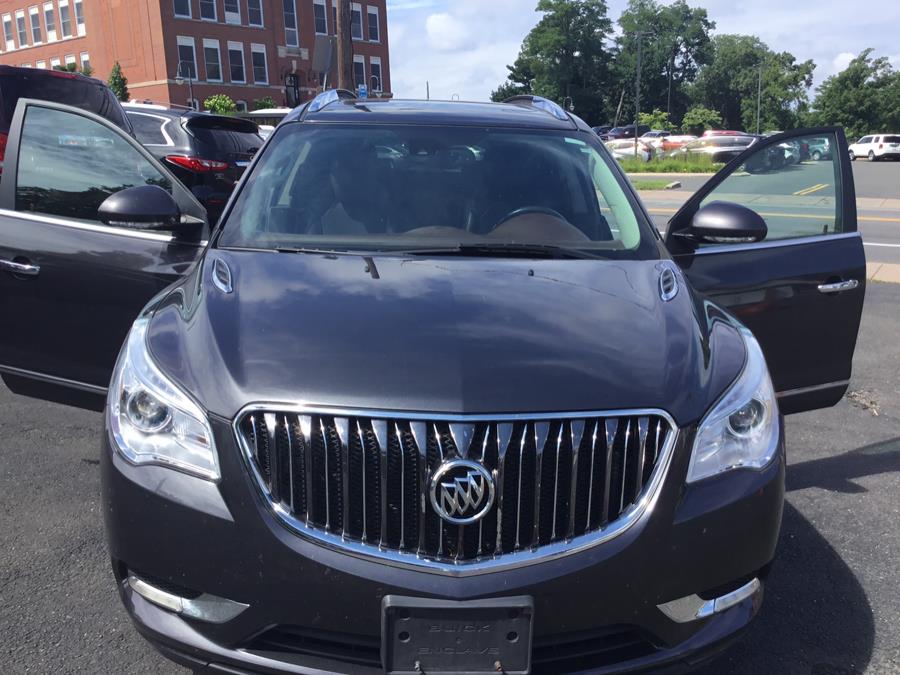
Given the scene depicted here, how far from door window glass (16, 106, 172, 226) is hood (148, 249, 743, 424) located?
1358 millimetres

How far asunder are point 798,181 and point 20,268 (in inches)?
140

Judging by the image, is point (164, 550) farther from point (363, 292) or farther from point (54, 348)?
point (54, 348)

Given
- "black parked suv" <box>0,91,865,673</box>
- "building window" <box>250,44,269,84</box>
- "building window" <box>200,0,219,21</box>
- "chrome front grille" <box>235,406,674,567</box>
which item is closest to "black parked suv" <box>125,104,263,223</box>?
"black parked suv" <box>0,91,865,673</box>

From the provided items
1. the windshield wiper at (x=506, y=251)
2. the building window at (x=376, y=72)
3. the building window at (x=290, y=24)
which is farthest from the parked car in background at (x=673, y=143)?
the windshield wiper at (x=506, y=251)

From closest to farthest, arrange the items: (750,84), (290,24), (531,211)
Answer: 1. (531,211)
2. (290,24)
3. (750,84)

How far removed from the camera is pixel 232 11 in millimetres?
56500

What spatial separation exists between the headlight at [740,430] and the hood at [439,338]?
5 cm

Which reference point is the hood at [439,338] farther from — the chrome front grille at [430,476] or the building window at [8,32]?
the building window at [8,32]

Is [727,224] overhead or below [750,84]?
below

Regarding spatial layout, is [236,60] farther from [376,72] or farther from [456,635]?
[456,635]

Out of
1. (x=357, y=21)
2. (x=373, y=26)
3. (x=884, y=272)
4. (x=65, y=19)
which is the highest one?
(x=65, y=19)

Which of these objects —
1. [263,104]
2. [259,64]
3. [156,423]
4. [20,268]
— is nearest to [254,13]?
[259,64]

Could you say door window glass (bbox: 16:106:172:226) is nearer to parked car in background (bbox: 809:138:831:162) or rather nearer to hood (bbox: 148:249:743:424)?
hood (bbox: 148:249:743:424)

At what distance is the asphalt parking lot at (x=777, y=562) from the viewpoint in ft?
8.65
